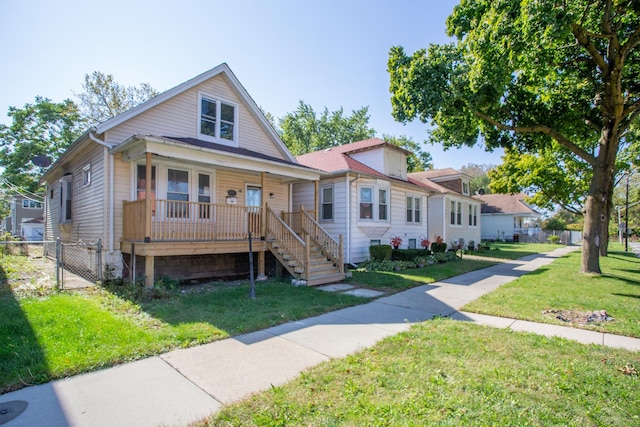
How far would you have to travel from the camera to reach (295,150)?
3400 centimetres

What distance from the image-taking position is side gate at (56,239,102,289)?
797cm

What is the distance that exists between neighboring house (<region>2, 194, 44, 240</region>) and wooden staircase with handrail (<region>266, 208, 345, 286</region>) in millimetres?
31449

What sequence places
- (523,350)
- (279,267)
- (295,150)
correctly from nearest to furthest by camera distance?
(523,350) → (279,267) → (295,150)

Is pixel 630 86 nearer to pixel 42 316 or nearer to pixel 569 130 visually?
pixel 569 130

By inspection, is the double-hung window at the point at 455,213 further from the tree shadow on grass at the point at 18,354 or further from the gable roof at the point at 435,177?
the tree shadow on grass at the point at 18,354

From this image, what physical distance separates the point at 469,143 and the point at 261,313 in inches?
443

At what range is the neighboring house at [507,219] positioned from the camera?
127 ft

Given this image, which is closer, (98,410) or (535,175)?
(98,410)

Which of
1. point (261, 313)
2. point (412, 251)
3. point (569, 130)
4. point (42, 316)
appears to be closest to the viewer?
point (42, 316)

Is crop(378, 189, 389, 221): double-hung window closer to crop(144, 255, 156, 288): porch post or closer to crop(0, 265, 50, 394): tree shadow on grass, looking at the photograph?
crop(144, 255, 156, 288): porch post

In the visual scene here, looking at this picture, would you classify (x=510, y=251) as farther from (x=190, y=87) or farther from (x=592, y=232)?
(x=190, y=87)

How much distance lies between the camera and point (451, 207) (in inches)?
832

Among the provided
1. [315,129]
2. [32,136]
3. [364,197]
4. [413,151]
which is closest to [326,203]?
[364,197]

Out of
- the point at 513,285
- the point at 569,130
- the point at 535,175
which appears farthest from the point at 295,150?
the point at 513,285
